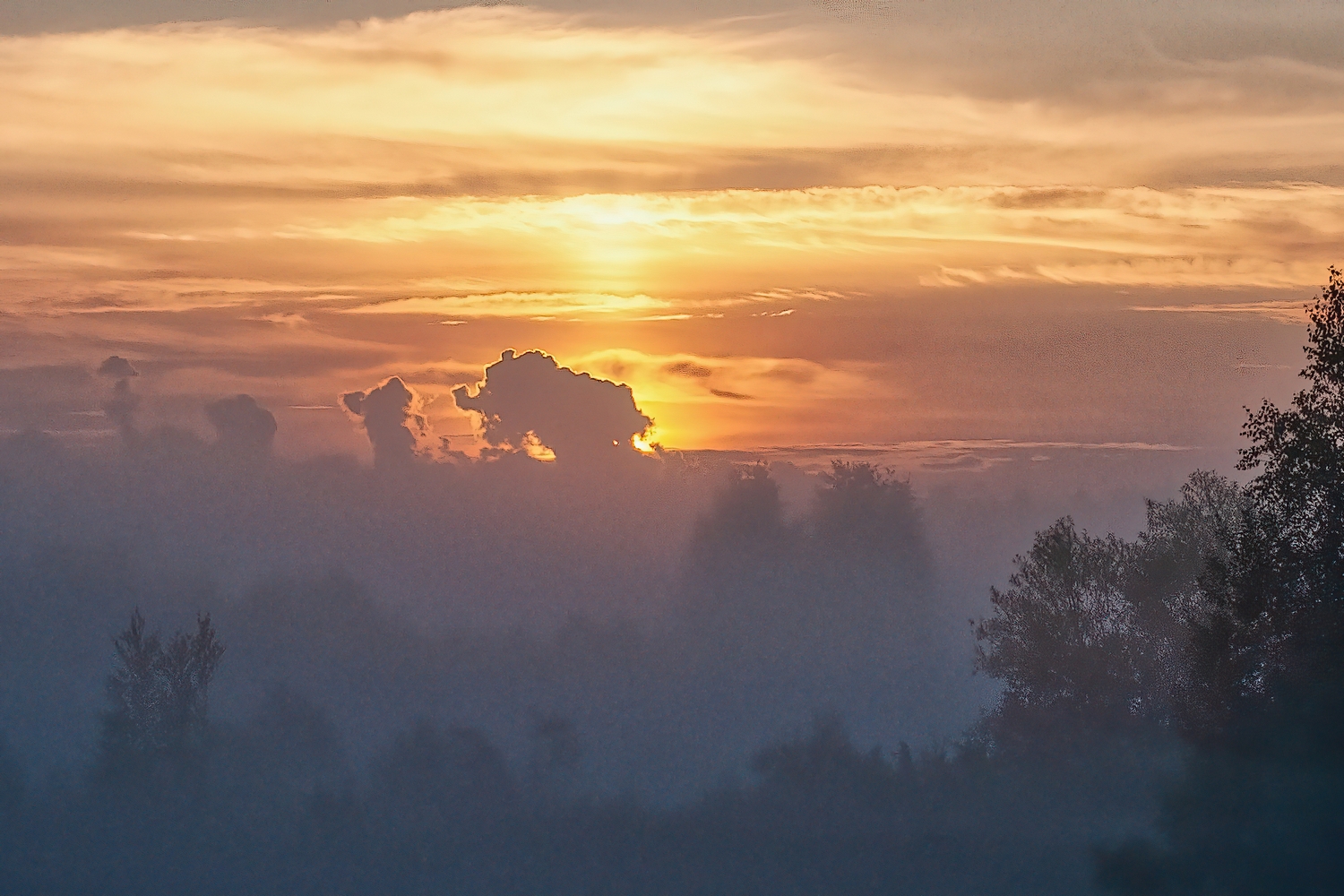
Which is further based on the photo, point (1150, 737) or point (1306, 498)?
point (1150, 737)

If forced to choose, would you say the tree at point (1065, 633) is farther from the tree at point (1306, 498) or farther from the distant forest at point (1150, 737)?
the tree at point (1306, 498)

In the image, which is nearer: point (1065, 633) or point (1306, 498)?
point (1306, 498)

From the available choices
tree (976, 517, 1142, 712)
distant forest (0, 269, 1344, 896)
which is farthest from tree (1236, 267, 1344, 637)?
tree (976, 517, 1142, 712)

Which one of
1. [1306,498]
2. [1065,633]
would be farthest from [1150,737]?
[1306,498]

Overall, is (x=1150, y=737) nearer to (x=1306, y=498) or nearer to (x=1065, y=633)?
(x=1065, y=633)

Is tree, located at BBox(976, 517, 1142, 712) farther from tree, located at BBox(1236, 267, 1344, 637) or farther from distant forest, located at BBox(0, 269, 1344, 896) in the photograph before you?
tree, located at BBox(1236, 267, 1344, 637)

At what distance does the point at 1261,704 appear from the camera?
48062mm

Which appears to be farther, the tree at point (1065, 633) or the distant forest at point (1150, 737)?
the tree at point (1065, 633)

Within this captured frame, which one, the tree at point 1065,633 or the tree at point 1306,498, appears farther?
the tree at point 1065,633

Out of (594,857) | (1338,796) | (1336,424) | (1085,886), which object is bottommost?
(594,857)

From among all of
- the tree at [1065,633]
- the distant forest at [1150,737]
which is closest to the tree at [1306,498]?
the distant forest at [1150,737]

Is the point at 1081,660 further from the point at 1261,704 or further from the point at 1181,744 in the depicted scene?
the point at 1261,704

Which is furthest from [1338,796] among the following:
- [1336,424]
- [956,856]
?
[956,856]

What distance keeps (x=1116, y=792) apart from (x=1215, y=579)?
35521 millimetres
